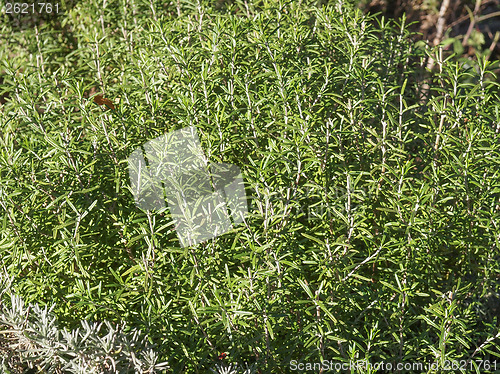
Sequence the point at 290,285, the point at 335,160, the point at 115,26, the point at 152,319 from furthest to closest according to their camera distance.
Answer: the point at 115,26 < the point at 335,160 < the point at 290,285 < the point at 152,319

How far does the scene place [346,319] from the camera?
182 centimetres

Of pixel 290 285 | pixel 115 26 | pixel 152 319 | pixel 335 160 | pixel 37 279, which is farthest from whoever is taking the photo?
pixel 115 26

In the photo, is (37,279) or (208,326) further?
(37,279)

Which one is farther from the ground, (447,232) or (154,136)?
(154,136)

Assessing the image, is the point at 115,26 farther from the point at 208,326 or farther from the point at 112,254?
the point at 208,326

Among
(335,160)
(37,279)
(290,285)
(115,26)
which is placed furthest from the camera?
(115,26)

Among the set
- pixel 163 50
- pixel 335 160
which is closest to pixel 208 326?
pixel 335 160

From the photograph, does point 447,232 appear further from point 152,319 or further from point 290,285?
point 152,319

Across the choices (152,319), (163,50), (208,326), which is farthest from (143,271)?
(163,50)

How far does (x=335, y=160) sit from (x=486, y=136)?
603 millimetres

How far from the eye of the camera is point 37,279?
1845mm

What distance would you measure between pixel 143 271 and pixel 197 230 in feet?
0.80

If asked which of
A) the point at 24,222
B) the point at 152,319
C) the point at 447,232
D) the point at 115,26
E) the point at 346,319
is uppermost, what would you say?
the point at 115,26

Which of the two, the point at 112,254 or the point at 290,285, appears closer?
the point at 290,285
